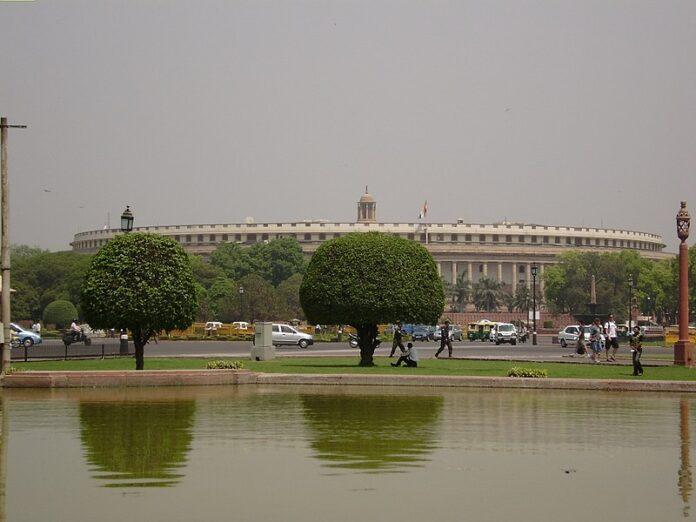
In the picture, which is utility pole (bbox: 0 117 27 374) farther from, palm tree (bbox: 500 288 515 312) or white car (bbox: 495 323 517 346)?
palm tree (bbox: 500 288 515 312)

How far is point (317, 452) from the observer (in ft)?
54.5

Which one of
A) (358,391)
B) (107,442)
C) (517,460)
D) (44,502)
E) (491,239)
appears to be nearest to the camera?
(44,502)

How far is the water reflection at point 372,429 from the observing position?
52.4 ft

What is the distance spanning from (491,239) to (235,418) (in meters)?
173

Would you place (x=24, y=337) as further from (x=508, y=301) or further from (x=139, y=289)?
(x=508, y=301)

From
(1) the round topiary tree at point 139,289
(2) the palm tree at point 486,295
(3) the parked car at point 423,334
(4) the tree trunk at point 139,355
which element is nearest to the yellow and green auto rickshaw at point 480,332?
(3) the parked car at point 423,334

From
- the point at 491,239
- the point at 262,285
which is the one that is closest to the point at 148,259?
the point at 262,285

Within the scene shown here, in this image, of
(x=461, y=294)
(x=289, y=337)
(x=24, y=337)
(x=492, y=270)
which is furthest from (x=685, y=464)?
(x=492, y=270)

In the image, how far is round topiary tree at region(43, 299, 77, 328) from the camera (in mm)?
→ 97938

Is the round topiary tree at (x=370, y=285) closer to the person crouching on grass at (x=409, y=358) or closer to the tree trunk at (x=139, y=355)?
the person crouching on grass at (x=409, y=358)

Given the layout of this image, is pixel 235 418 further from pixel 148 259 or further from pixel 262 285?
pixel 262 285

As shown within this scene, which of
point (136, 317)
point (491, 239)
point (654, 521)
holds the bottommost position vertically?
point (654, 521)

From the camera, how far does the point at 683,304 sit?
38.9 meters

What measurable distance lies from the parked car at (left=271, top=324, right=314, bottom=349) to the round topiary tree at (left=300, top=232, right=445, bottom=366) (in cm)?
2862
